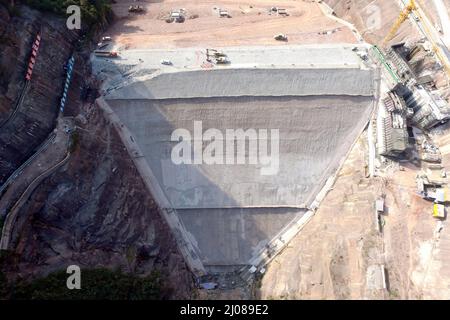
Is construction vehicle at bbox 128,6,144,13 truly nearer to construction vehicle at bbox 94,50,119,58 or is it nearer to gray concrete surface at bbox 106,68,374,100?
construction vehicle at bbox 94,50,119,58

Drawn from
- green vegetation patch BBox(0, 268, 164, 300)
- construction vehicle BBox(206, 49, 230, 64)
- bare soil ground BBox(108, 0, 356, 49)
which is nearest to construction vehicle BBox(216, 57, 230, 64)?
construction vehicle BBox(206, 49, 230, 64)

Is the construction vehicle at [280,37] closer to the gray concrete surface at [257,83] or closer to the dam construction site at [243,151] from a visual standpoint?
the dam construction site at [243,151]

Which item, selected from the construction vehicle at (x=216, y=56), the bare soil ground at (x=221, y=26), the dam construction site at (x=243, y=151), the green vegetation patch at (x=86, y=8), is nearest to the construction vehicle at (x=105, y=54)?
the dam construction site at (x=243, y=151)

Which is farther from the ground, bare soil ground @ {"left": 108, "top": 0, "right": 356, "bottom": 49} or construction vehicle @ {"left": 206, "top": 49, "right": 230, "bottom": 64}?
bare soil ground @ {"left": 108, "top": 0, "right": 356, "bottom": 49}

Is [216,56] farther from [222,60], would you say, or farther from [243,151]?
[243,151]

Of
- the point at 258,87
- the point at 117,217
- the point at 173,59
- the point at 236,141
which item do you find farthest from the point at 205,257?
the point at 173,59

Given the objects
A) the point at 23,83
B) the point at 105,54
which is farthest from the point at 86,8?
the point at 23,83
